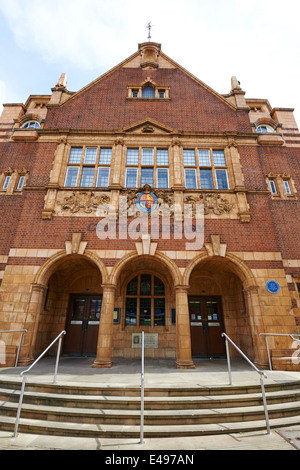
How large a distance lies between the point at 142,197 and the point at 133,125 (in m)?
4.19

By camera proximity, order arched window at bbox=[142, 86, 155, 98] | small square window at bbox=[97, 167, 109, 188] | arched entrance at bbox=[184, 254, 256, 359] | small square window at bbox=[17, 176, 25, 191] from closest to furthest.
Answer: arched entrance at bbox=[184, 254, 256, 359] < small square window at bbox=[97, 167, 109, 188] < small square window at bbox=[17, 176, 25, 191] < arched window at bbox=[142, 86, 155, 98]

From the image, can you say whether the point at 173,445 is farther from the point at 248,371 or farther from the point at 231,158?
the point at 231,158

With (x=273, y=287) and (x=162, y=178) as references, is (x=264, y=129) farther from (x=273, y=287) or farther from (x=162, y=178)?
(x=273, y=287)

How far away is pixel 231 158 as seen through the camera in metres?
10.9

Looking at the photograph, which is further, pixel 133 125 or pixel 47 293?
pixel 133 125

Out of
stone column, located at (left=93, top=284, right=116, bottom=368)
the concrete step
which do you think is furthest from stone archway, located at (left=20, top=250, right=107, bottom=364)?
the concrete step

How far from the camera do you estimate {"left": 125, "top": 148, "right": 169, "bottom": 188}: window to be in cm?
1055

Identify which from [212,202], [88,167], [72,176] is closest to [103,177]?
[88,167]

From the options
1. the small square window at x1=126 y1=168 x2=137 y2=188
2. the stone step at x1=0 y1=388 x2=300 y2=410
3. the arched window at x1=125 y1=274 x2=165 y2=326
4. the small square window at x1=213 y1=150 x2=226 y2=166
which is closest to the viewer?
the stone step at x1=0 y1=388 x2=300 y2=410

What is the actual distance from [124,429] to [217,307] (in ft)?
25.3

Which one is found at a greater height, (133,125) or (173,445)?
(133,125)

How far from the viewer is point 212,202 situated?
32.8 feet

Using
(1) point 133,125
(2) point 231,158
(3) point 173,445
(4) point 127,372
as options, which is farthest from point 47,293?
(2) point 231,158

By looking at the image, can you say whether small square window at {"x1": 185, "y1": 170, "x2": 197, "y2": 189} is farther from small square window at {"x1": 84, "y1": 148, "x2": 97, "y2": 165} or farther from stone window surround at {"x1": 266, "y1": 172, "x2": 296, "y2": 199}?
small square window at {"x1": 84, "y1": 148, "x2": 97, "y2": 165}
